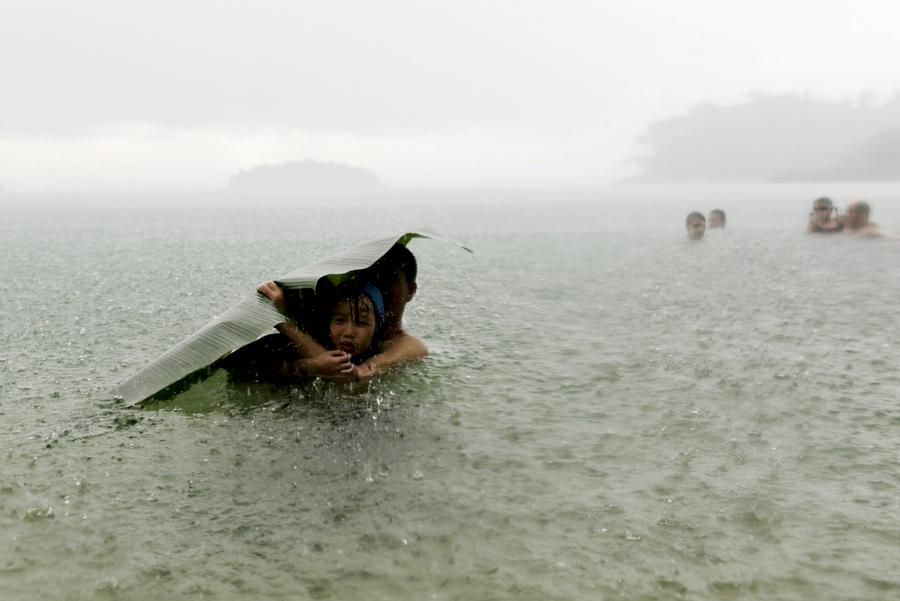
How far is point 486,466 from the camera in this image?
5078mm

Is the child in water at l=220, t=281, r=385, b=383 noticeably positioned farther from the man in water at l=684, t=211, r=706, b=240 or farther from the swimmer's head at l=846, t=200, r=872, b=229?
the swimmer's head at l=846, t=200, r=872, b=229

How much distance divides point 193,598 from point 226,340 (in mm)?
2610

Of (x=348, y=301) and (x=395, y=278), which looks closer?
(x=348, y=301)

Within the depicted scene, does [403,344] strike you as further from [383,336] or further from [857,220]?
[857,220]

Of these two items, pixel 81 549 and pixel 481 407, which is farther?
pixel 481 407

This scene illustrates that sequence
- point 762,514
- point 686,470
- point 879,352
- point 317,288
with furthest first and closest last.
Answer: point 879,352, point 317,288, point 686,470, point 762,514

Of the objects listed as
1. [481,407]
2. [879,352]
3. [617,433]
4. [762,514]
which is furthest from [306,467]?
[879,352]

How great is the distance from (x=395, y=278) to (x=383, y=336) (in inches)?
25.7

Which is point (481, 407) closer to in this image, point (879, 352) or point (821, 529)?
point (821, 529)

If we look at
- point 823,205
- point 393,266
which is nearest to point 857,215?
point 823,205

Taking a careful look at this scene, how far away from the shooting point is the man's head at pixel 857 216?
22.7 meters

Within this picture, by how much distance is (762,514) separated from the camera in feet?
14.0

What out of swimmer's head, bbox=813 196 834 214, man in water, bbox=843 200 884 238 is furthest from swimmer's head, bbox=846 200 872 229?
swimmer's head, bbox=813 196 834 214

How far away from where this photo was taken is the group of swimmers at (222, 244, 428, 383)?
6.59 meters
